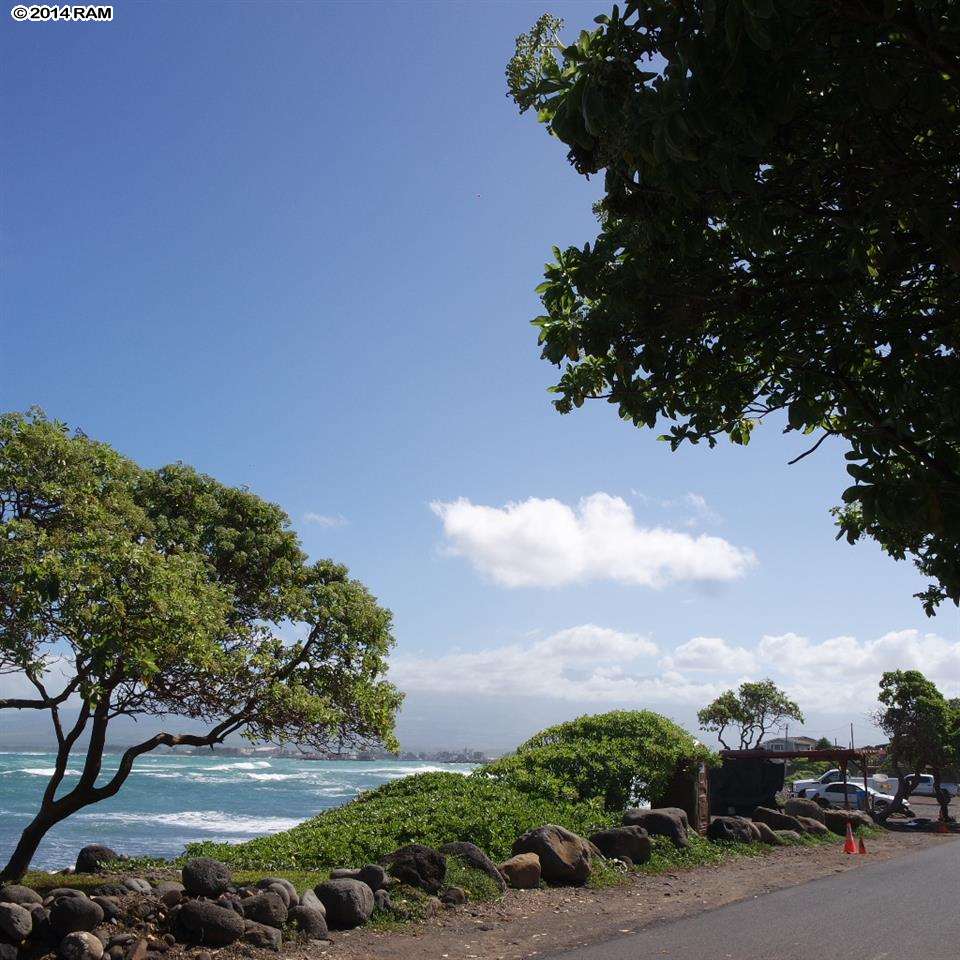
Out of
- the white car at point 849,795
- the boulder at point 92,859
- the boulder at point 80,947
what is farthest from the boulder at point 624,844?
the white car at point 849,795

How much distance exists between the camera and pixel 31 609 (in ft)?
29.7

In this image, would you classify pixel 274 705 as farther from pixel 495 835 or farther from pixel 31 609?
pixel 495 835

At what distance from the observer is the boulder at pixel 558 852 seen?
585 inches

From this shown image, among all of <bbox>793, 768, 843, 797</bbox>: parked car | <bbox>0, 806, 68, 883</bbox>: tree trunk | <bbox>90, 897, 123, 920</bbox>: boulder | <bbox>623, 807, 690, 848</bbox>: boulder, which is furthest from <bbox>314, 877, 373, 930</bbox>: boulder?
<bbox>793, 768, 843, 797</bbox>: parked car

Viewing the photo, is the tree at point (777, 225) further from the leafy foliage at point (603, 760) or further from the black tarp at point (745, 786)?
the black tarp at point (745, 786)

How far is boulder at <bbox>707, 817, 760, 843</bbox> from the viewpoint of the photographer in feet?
70.3

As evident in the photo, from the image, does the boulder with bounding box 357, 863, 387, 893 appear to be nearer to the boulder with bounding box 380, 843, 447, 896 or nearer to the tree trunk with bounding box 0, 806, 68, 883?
the boulder with bounding box 380, 843, 447, 896

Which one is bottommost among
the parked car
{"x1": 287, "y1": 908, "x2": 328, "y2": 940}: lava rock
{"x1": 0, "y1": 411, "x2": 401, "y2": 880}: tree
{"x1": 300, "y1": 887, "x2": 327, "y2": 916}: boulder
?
the parked car

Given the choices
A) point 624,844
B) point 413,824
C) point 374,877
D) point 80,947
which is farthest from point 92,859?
point 624,844

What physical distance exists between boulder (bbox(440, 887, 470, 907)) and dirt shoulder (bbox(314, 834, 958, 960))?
160mm

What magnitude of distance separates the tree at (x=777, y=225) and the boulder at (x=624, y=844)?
37.7ft

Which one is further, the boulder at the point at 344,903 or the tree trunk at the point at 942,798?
the tree trunk at the point at 942,798

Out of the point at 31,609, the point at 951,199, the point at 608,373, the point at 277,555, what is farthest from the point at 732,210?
the point at 277,555

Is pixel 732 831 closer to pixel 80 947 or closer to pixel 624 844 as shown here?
pixel 624 844
